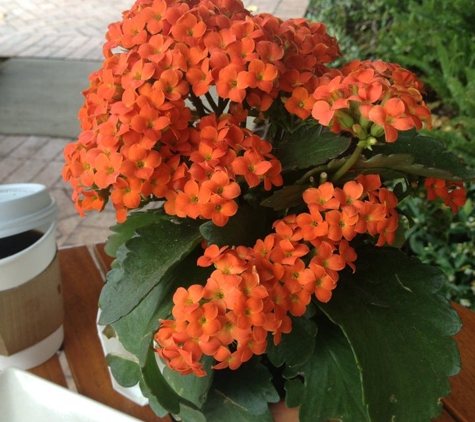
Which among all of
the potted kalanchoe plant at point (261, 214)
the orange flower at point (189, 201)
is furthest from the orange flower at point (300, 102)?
the orange flower at point (189, 201)

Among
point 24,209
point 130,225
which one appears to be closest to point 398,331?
point 130,225

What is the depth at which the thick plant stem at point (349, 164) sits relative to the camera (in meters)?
0.40

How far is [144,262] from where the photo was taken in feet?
1.45

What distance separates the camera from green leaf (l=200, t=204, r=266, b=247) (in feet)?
1.41

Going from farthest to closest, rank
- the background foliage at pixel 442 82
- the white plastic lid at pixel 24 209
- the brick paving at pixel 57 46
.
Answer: the brick paving at pixel 57 46 < the background foliage at pixel 442 82 < the white plastic lid at pixel 24 209

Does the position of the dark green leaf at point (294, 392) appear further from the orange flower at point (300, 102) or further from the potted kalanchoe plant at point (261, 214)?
the orange flower at point (300, 102)

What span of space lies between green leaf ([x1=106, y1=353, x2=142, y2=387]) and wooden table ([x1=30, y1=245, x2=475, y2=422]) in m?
0.11

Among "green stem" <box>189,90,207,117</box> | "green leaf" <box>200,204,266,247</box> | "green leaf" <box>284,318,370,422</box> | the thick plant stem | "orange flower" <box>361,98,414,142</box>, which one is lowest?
"green leaf" <box>284,318,370,422</box>

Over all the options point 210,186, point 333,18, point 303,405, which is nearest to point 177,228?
point 210,186

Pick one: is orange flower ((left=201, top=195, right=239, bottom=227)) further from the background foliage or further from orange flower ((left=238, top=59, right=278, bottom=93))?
the background foliage

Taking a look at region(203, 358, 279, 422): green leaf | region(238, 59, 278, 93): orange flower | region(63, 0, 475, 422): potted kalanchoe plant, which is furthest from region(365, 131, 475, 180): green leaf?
region(203, 358, 279, 422): green leaf

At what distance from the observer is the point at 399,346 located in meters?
0.44

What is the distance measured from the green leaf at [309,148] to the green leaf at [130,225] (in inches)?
5.7

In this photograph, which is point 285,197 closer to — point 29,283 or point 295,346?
point 295,346
